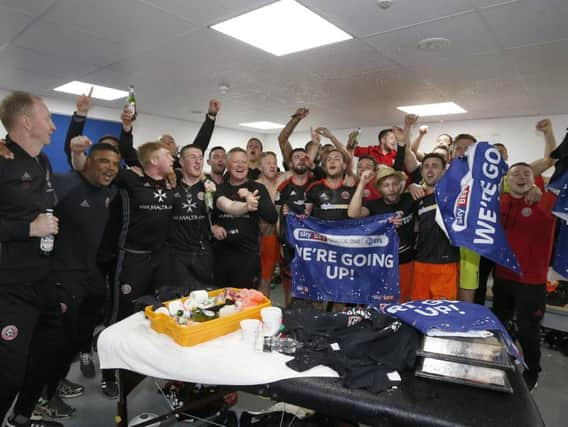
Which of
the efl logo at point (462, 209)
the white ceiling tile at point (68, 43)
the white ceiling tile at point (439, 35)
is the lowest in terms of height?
the efl logo at point (462, 209)

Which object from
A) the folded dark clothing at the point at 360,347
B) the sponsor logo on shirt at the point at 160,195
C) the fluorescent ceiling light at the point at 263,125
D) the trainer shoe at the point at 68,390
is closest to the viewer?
the folded dark clothing at the point at 360,347

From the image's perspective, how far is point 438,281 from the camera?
2.76 meters

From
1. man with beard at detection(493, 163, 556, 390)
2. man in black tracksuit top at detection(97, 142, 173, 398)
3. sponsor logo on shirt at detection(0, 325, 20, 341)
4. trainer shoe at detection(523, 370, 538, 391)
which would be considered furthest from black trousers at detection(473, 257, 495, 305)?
sponsor logo on shirt at detection(0, 325, 20, 341)

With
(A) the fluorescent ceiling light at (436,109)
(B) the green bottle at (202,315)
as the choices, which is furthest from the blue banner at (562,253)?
(A) the fluorescent ceiling light at (436,109)

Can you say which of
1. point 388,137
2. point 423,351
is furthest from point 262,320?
point 388,137

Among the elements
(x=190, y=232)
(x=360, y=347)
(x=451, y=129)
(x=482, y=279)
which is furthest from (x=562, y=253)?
(x=451, y=129)

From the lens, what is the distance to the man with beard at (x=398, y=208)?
2.96 meters

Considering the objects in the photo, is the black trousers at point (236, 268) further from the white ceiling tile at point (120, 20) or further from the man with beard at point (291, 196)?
the white ceiling tile at point (120, 20)

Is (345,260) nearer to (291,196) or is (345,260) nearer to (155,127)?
(291,196)

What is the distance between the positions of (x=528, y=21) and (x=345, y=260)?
2.45 meters

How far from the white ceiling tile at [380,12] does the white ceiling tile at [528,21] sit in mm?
332

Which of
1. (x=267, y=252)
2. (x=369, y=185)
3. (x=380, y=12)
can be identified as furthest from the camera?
(x=267, y=252)

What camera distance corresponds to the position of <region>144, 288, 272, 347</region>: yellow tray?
1.49 metres

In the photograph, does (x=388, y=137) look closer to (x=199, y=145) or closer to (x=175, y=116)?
(x=199, y=145)
